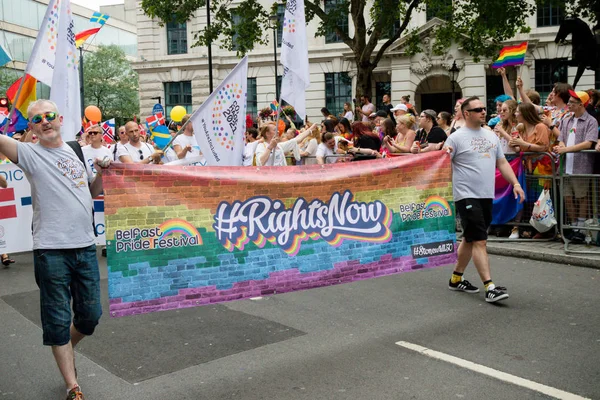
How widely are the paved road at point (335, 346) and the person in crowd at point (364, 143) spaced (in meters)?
3.72

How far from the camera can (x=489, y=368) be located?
495 centimetres

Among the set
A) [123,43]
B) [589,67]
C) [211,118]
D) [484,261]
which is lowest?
[484,261]

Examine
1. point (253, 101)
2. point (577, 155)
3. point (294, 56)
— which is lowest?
point (577, 155)

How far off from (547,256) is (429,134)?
97.8 inches

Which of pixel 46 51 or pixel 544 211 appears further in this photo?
pixel 544 211

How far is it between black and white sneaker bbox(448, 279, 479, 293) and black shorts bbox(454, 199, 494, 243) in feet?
1.79

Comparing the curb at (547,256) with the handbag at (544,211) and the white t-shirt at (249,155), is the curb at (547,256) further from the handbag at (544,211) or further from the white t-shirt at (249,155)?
the white t-shirt at (249,155)

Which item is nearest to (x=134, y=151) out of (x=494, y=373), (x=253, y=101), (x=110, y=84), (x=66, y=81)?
(x=66, y=81)

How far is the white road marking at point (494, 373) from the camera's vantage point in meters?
4.43

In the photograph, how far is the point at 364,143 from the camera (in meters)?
11.7

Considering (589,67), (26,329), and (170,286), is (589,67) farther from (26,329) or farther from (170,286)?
(26,329)

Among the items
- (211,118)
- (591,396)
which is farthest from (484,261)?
(211,118)

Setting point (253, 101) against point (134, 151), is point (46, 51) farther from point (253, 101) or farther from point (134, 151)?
point (253, 101)

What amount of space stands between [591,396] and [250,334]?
283cm
